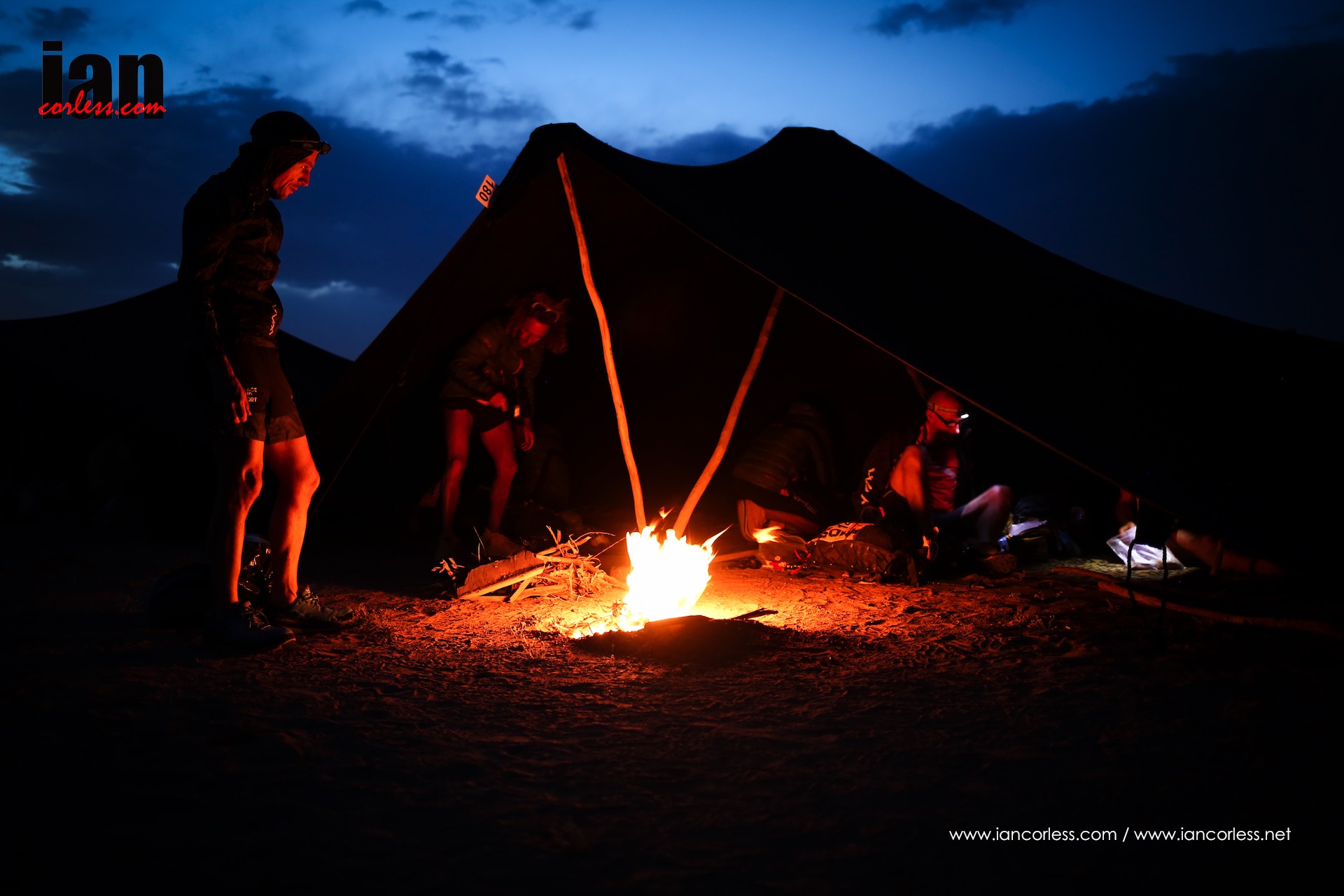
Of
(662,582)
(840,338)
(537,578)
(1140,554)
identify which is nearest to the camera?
(662,582)

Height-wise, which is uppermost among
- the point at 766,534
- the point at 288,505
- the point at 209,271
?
the point at 209,271

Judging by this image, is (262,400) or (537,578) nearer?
(262,400)

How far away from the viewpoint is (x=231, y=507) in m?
2.66

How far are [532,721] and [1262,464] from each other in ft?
8.13

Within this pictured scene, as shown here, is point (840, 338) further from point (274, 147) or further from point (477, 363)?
point (274, 147)

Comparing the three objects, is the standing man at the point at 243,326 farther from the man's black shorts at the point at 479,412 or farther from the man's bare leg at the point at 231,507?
the man's black shorts at the point at 479,412

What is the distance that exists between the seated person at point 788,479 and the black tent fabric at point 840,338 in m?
0.59

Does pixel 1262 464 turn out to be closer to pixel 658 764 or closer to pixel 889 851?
pixel 889 851

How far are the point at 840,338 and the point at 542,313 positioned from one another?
7.39ft

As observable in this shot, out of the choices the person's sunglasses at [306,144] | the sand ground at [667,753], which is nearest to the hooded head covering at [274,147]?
the person's sunglasses at [306,144]

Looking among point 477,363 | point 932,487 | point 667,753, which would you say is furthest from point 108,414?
point 667,753

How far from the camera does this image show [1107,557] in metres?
5.12

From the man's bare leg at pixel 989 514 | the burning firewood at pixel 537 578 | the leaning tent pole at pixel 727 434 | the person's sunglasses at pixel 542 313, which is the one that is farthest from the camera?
the man's bare leg at pixel 989 514

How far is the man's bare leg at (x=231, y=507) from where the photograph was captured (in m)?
2.66
